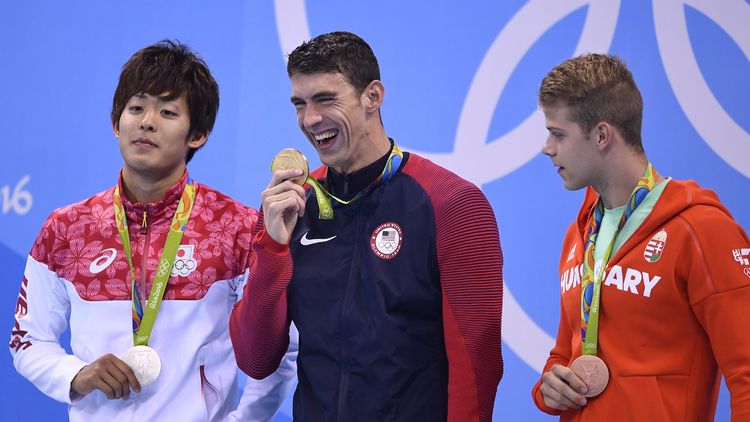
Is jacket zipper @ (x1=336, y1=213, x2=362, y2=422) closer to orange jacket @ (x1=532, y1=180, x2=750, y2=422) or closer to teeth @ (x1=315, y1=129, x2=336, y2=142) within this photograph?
teeth @ (x1=315, y1=129, x2=336, y2=142)

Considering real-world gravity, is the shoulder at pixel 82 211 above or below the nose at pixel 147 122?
below

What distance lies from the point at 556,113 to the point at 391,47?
171 centimetres

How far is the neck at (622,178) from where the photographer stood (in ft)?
7.22

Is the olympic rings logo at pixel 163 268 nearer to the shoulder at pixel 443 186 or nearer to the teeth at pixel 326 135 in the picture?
the teeth at pixel 326 135

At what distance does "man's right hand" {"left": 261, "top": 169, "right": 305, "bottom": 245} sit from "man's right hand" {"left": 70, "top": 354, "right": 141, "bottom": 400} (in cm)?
59

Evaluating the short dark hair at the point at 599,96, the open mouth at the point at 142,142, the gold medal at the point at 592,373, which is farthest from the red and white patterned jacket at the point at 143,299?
the short dark hair at the point at 599,96

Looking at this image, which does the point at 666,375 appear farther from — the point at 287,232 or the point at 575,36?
the point at 575,36

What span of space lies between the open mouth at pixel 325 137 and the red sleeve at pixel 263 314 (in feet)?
0.90

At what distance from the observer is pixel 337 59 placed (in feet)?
7.63

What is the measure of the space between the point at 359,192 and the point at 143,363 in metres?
→ 0.76

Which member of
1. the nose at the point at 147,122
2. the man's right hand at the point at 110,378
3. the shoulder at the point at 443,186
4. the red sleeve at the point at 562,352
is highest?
the nose at the point at 147,122

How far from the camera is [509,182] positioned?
12.2 ft

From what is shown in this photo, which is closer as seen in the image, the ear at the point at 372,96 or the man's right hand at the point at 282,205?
the man's right hand at the point at 282,205

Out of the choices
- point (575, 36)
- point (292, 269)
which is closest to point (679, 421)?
point (292, 269)
